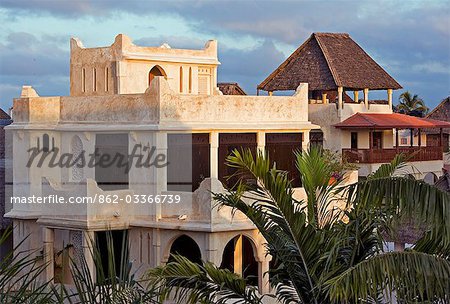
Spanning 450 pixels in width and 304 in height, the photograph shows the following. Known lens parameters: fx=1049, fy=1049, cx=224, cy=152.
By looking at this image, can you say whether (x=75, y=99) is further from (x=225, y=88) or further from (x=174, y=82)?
(x=225, y=88)

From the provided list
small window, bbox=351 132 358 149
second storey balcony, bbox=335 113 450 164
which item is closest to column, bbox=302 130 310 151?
second storey balcony, bbox=335 113 450 164

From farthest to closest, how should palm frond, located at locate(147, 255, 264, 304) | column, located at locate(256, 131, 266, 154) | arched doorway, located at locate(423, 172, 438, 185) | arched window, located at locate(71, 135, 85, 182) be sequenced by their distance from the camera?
arched doorway, located at locate(423, 172, 438, 185) < arched window, located at locate(71, 135, 85, 182) < column, located at locate(256, 131, 266, 154) < palm frond, located at locate(147, 255, 264, 304)

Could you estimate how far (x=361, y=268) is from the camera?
11.3 meters

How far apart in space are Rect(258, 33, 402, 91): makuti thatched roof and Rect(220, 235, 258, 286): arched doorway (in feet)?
33.9

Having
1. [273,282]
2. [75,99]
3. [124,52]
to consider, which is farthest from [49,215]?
[273,282]

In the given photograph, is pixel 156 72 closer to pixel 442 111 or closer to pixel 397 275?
pixel 397 275

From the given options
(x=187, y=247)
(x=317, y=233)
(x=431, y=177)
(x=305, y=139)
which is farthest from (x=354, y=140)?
(x=317, y=233)

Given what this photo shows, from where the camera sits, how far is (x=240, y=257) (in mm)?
25484

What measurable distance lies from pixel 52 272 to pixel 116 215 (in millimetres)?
2703

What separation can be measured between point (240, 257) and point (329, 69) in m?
12.6

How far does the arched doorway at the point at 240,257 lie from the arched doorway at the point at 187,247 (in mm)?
724

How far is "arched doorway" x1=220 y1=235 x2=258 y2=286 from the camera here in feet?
83.4

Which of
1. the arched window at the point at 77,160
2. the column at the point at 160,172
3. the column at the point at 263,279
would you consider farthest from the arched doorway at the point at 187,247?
the arched window at the point at 77,160

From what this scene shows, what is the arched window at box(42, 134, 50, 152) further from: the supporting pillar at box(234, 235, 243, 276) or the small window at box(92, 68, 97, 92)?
the supporting pillar at box(234, 235, 243, 276)
